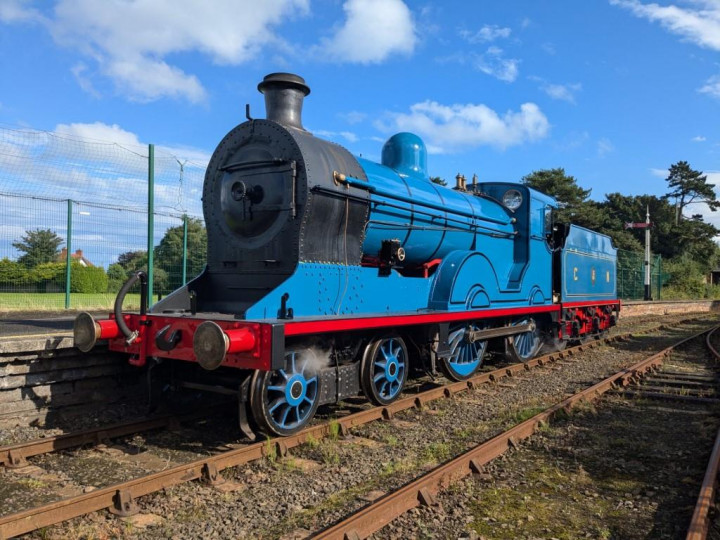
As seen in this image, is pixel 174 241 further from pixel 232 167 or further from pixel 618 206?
pixel 618 206

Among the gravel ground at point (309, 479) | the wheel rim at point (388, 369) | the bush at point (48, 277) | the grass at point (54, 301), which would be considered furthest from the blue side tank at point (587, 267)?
the bush at point (48, 277)

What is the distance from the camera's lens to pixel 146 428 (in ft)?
18.2

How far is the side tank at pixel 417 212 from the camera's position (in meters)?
6.59

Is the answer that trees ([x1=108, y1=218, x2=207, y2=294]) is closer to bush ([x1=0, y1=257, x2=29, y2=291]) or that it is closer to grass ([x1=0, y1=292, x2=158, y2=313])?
grass ([x1=0, y1=292, x2=158, y2=313])

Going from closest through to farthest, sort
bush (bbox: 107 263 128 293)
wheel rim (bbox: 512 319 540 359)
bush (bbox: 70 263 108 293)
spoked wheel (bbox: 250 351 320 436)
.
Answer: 1. spoked wheel (bbox: 250 351 320 436)
2. wheel rim (bbox: 512 319 540 359)
3. bush (bbox: 70 263 108 293)
4. bush (bbox: 107 263 128 293)

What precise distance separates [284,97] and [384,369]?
10.9ft

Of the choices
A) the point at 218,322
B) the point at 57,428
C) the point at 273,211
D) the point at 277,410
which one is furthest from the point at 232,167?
the point at 57,428

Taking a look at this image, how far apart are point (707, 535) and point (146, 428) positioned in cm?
491

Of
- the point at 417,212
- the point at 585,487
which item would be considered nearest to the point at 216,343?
the point at 585,487

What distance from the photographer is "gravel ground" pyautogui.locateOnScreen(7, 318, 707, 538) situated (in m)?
3.57

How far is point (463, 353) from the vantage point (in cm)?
834

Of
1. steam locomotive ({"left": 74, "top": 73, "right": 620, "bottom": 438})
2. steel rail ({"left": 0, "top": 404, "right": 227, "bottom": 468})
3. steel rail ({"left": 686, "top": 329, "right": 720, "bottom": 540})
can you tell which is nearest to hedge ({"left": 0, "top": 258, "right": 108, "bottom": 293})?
steam locomotive ({"left": 74, "top": 73, "right": 620, "bottom": 438})

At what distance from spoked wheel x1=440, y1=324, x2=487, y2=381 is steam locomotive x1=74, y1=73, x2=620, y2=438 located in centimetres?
3

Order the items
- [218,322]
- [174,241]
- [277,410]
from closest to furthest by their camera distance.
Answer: [218,322] → [277,410] → [174,241]
